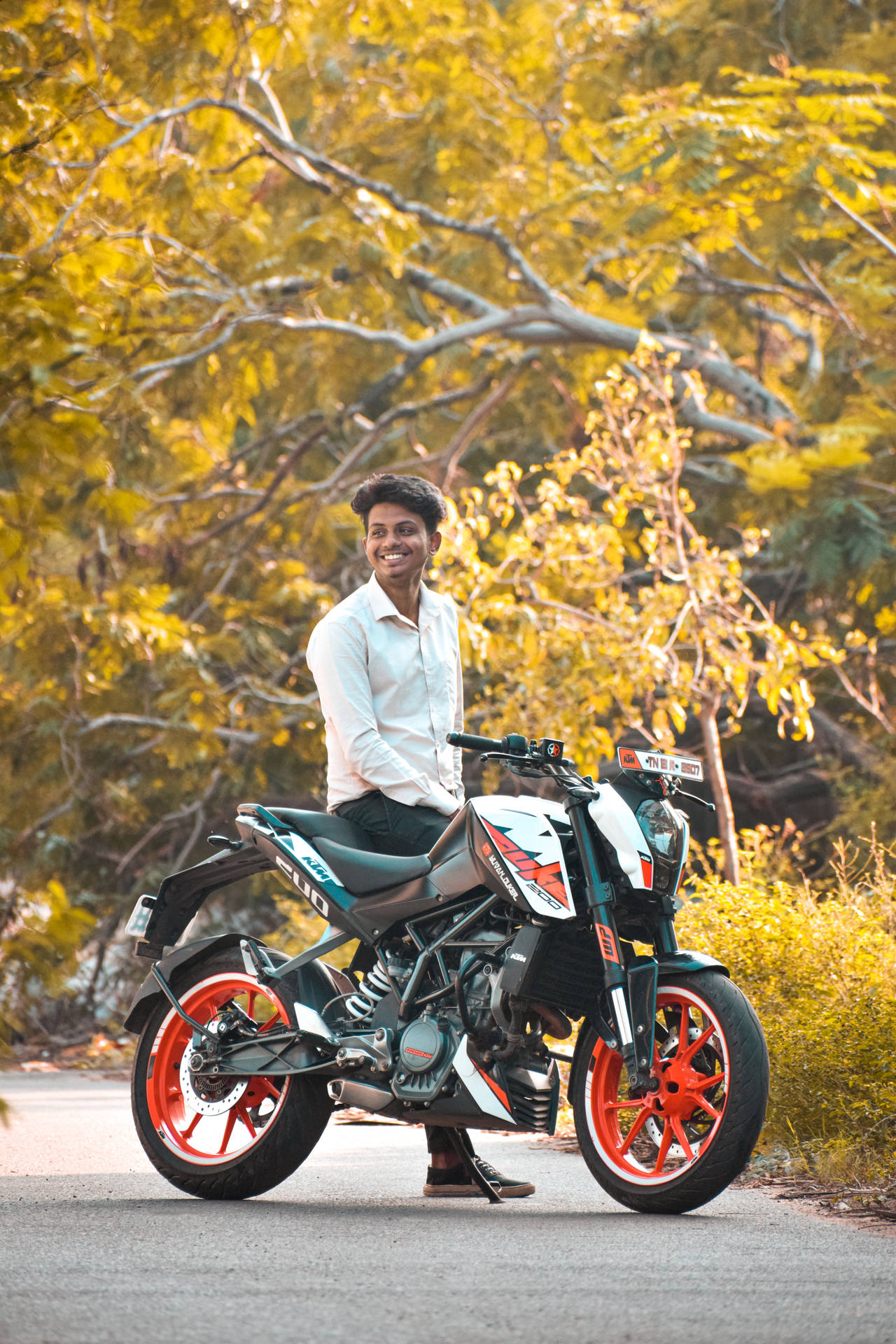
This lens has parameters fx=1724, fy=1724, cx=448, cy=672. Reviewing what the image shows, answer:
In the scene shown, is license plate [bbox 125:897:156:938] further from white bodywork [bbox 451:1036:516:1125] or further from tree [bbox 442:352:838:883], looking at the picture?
tree [bbox 442:352:838:883]

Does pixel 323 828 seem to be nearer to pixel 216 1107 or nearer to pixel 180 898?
pixel 180 898

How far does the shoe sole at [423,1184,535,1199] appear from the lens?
588 cm

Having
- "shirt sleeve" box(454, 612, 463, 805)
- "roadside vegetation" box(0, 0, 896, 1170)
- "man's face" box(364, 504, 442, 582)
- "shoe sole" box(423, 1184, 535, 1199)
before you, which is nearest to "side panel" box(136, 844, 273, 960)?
"shirt sleeve" box(454, 612, 463, 805)

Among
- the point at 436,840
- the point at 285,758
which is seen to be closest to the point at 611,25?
the point at 285,758

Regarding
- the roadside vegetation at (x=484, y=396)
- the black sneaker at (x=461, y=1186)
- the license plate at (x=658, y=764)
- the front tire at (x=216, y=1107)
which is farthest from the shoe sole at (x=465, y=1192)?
the roadside vegetation at (x=484, y=396)

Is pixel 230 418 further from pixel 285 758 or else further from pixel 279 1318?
pixel 279 1318

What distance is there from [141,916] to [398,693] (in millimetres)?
1243

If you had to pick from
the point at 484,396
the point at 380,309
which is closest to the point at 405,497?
the point at 380,309

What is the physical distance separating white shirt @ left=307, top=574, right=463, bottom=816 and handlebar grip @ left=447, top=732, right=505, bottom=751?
625 millimetres

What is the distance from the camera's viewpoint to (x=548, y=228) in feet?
51.0

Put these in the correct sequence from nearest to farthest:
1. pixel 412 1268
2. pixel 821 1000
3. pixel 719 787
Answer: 1. pixel 412 1268
2. pixel 821 1000
3. pixel 719 787

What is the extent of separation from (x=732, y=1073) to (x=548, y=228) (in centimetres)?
1175

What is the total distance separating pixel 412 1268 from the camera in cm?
433

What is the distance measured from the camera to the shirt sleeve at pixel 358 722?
5934 mm
